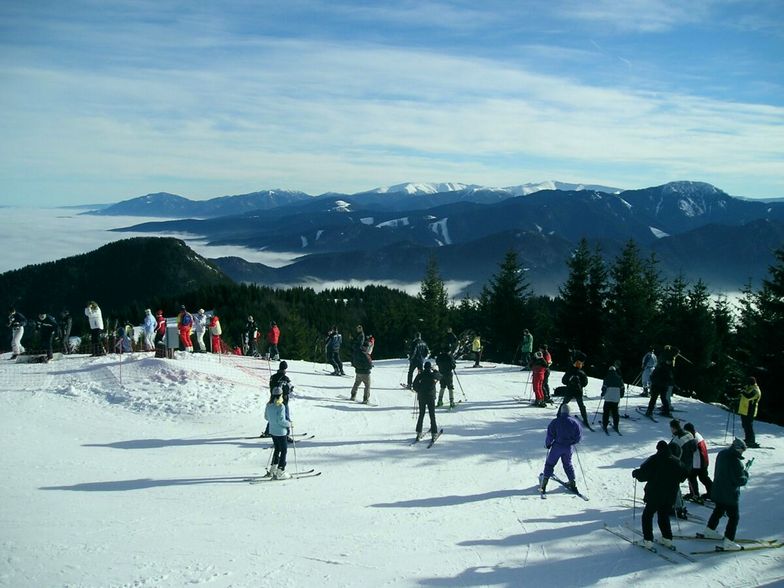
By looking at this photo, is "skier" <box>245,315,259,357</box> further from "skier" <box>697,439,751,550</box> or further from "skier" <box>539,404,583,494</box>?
"skier" <box>697,439,751,550</box>

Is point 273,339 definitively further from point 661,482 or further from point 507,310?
point 507,310

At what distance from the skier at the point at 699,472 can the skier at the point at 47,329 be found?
18502mm

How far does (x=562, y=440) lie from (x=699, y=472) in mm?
2692

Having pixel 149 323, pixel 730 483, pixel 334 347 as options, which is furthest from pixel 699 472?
pixel 149 323

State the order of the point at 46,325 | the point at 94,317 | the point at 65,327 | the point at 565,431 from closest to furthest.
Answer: the point at 565,431 < the point at 46,325 < the point at 94,317 < the point at 65,327

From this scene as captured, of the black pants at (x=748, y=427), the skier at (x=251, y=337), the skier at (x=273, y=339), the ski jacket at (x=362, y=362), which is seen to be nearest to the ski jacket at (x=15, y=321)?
the skier at (x=273, y=339)

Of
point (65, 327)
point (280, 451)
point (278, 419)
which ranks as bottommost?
point (280, 451)

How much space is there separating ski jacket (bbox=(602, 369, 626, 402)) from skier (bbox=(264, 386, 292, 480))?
8576mm

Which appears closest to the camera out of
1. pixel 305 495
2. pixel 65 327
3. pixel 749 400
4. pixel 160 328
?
pixel 305 495

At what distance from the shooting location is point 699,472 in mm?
11312

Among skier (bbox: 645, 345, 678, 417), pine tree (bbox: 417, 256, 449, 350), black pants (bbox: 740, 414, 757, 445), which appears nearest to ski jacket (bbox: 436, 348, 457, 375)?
skier (bbox: 645, 345, 678, 417)

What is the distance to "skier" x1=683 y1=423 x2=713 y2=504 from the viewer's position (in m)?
11.1

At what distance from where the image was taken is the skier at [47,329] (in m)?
19.0

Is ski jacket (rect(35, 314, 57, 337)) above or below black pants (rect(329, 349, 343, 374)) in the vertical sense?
above
